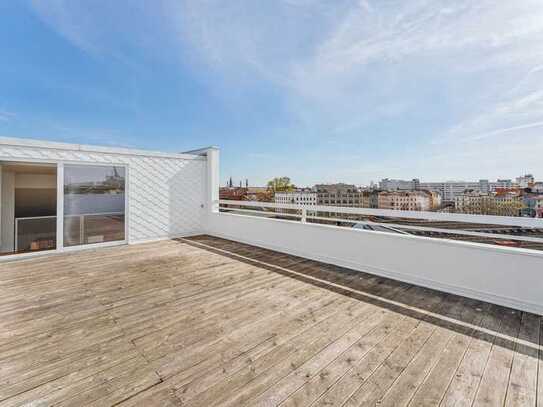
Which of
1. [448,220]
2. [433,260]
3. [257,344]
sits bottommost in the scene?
[257,344]

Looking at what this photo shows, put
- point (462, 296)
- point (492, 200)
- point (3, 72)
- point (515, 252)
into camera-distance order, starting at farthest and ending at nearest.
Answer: point (492, 200)
point (3, 72)
point (462, 296)
point (515, 252)

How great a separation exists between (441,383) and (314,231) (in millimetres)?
2602

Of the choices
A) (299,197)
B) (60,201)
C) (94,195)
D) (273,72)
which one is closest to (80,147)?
(94,195)

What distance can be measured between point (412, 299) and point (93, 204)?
5654mm

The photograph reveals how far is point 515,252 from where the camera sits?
88.6 inches

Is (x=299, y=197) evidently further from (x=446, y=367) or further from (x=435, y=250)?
(x=446, y=367)

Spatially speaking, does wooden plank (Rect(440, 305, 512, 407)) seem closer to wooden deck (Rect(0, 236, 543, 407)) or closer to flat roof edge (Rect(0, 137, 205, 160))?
wooden deck (Rect(0, 236, 543, 407))

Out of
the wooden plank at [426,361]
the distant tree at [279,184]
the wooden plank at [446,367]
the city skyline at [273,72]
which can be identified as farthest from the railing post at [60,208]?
the distant tree at [279,184]

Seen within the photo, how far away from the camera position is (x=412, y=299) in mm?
2451

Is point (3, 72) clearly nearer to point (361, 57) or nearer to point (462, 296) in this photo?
point (361, 57)

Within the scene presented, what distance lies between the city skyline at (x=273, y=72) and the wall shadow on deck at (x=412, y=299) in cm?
377

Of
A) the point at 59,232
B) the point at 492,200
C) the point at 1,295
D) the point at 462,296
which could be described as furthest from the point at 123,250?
the point at 492,200

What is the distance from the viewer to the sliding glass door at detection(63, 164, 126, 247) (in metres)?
4.36

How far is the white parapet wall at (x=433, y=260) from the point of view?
2232 mm
